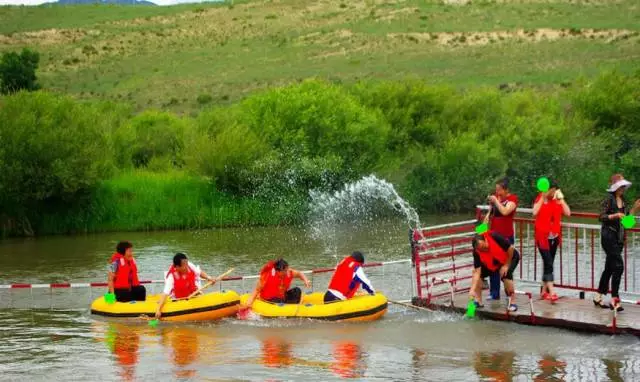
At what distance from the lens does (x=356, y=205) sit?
41688 mm

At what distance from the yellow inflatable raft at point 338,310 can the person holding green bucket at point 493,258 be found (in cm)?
178

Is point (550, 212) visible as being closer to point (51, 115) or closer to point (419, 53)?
point (51, 115)

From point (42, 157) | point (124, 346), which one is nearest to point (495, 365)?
point (124, 346)

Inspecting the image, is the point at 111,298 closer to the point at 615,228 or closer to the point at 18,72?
the point at 615,228

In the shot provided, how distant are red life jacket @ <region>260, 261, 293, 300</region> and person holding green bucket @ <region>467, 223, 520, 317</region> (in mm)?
3636

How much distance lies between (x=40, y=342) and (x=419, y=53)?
74630mm

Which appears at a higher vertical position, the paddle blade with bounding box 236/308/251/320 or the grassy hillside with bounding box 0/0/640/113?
the grassy hillside with bounding box 0/0/640/113

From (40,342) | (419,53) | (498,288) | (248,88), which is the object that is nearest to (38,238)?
(40,342)

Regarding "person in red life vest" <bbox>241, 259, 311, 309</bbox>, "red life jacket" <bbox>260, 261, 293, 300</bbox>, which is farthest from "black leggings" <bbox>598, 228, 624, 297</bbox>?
"red life jacket" <bbox>260, 261, 293, 300</bbox>

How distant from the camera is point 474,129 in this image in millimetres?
50156

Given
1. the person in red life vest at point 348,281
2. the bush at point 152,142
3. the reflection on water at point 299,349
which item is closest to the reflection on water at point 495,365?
the reflection on water at point 299,349

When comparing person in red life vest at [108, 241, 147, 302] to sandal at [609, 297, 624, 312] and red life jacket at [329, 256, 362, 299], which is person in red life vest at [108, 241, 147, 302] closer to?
red life jacket at [329, 256, 362, 299]

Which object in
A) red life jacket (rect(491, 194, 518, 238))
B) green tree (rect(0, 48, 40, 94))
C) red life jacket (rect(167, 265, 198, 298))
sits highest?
green tree (rect(0, 48, 40, 94))

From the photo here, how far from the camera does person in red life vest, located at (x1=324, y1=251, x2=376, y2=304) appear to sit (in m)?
19.2
